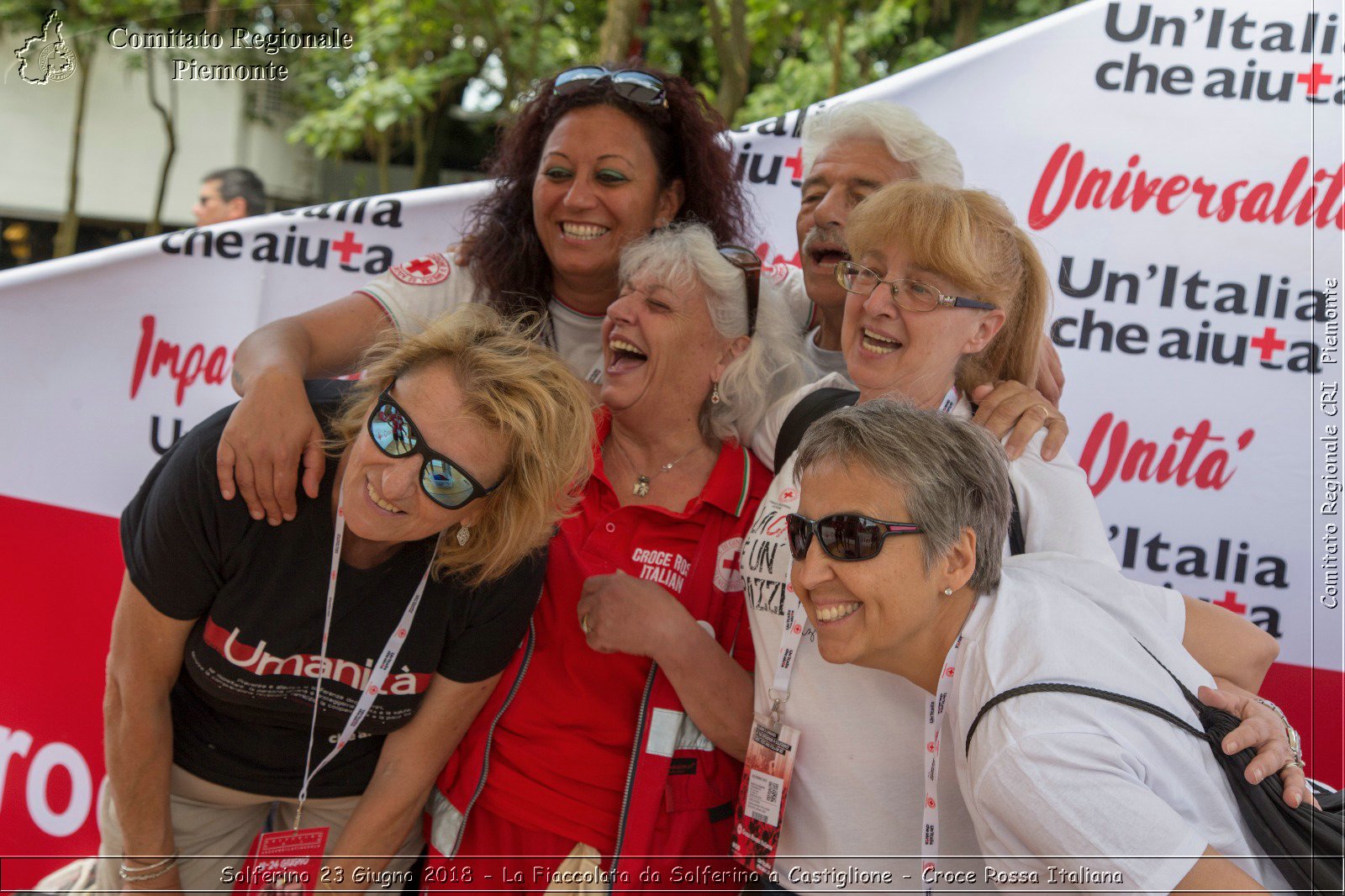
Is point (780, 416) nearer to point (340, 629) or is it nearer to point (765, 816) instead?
point (765, 816)

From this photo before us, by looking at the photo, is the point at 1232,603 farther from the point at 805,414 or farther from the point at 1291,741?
the point at 805,414

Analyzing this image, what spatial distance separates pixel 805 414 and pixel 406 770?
1.30m

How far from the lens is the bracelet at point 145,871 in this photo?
8.01ft

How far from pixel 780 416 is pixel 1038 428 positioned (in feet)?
2.23

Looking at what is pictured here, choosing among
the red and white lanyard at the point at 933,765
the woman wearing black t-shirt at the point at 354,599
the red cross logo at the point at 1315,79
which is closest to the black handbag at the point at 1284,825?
the red and white lanyard at the point at 933,765

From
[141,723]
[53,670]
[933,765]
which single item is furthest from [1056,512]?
[53,670]

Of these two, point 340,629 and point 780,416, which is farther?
point 780,416

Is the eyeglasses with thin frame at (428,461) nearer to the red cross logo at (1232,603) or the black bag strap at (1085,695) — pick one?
the black bag strap at (1085,695)

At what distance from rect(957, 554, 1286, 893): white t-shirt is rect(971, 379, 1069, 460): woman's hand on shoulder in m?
0.41

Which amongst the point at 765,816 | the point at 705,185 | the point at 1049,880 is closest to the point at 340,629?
the point at 765,816

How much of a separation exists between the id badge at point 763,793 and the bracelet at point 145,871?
1.41 m

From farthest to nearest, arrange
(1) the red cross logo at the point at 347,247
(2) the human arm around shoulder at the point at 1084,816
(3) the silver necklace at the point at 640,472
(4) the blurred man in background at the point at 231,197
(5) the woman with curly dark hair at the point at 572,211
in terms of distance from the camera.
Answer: (4) the blurred man in background at the point at 231,197
(1) the red cross logo at the point at 347,247
(5) the woman with curly dark hair at the point at 572,211
(3) the silver necklace at the point at 640,472
(2) the human arm around shoulder at the point at 1084,816

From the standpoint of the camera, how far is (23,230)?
8.09 m

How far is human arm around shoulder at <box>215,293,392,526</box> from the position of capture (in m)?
2.10
